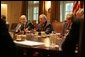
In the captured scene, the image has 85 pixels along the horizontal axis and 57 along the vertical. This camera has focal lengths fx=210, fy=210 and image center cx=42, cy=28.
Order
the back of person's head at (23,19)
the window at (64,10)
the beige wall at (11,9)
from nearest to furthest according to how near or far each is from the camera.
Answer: the beige wall at (11,9) → the back of person's head at (23,19) → the window at (64,10)

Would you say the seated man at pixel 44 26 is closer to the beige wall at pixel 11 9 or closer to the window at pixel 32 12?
the window at pixel 32 12

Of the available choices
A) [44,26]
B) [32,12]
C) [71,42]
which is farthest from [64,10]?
[71,42]

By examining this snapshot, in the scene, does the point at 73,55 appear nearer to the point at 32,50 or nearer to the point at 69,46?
the point at 69,46

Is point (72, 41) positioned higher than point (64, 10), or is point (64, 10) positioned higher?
point (64, 10)

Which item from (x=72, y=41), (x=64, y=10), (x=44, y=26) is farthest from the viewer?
(x=64, y=10)

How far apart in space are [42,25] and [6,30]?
2.50 m

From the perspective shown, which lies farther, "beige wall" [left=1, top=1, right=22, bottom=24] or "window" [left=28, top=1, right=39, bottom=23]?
"window" [left=28, top=1, right=39, bottom=23]

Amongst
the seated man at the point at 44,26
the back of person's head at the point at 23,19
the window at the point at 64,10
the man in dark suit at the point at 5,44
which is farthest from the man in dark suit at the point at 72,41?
the window at the point at 64,10

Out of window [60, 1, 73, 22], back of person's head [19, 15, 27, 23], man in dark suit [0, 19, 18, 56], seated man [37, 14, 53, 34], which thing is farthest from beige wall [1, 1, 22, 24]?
window [60, 1, 73, 22]

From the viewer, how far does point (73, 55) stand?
139 cm

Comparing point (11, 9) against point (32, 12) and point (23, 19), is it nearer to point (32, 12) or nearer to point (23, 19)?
point (23, 19)

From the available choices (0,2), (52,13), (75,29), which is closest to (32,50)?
(75,29)

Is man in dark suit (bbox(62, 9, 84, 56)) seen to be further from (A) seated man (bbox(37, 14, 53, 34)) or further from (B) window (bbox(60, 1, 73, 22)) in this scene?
(B) window (bbox(60, 1, 73, 22))

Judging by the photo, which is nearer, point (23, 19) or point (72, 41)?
point (72, 41)
